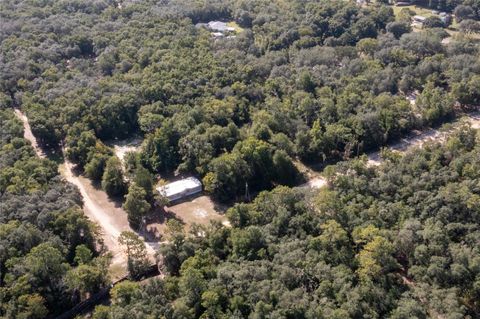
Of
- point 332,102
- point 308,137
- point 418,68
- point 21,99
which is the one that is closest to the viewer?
point 308,137

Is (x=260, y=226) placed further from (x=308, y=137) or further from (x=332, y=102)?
(x=332, y=102)

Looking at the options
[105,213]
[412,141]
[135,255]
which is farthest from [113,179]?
[412,141]

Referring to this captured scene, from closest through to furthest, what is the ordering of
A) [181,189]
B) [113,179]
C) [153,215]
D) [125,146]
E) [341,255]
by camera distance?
[341,255] → [153,215] → [113,179] → [181,189] → [125,146]

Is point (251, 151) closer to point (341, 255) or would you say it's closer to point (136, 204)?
point (136, 204)

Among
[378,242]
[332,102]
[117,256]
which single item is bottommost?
[117,256]

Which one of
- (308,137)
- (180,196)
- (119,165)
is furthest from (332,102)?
(119,165)

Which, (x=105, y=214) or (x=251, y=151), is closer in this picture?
(x=105, y=214)

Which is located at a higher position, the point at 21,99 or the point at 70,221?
the point at 21,99
